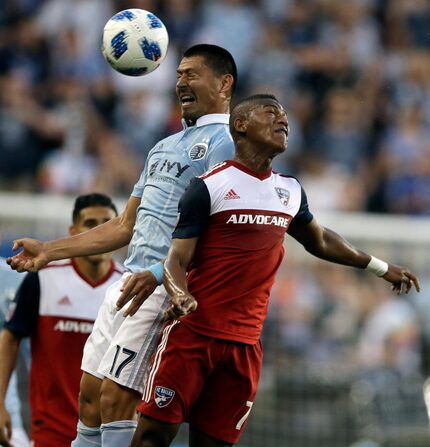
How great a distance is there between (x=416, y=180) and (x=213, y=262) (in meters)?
8.81

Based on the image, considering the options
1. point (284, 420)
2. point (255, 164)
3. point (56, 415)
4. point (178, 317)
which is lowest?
point (284, 420)

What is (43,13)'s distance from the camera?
17047mm

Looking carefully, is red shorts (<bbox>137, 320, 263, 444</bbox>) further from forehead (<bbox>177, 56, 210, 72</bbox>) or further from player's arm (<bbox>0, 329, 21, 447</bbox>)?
player's arm (<bbox>0, 329, 21, 447</bbox>)

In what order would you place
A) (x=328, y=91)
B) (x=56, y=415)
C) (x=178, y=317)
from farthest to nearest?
1. (x=328, y=91)
2. (x=56, y=415)
3. (x=178, y=317)

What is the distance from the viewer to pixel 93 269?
8.39 m

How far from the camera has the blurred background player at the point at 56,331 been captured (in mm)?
8125

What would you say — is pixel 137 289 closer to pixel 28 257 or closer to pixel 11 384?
pixel 28 257

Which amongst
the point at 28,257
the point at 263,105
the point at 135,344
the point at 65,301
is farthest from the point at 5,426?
the point at 263,105

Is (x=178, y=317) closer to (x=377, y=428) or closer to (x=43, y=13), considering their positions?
(x=377, y=428)

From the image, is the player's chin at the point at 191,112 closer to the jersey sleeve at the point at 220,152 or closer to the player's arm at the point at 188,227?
the jersey sleeve at the point at 220,152

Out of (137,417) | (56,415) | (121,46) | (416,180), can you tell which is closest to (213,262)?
(137,417)

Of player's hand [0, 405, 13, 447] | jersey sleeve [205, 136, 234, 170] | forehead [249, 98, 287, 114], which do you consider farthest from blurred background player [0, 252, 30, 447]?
forehead [249, 98, 287, 114]

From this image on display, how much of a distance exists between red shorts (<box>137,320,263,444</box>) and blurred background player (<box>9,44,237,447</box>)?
0.18 meters

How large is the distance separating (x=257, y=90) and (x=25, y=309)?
8636 mm
